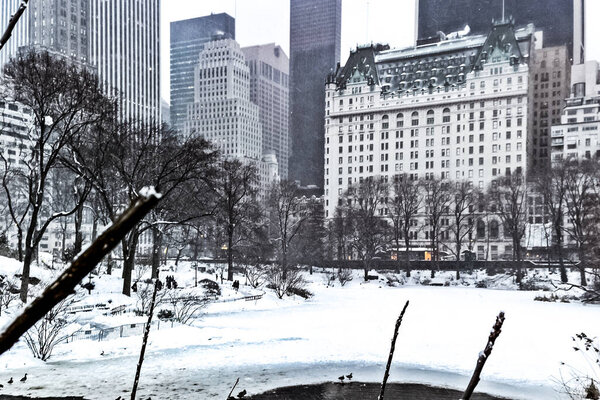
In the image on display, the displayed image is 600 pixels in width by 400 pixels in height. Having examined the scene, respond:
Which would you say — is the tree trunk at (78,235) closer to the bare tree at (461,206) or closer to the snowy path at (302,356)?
the snowy path at (302,356)

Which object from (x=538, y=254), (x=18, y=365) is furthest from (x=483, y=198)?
(x=18, y=365)

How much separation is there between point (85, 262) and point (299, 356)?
62.1 feet

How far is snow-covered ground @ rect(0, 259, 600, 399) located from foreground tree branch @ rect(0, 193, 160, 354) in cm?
1327

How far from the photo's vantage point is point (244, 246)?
65.1m

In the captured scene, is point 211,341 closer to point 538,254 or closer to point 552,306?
point 552,306

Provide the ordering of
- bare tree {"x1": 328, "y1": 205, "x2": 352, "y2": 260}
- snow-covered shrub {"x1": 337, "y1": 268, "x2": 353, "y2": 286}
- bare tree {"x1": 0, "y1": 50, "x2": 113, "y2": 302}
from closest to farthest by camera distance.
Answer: bare tree {"x1": 0, "y1": 50, "x2": 113, "y2": 302}
snow-covered shrub {"x1": 337, "y1": 268, "x2": 353, "y2": 286}
bare tree {"x1": 328, "y1": 205, "x2": 352, "y2": 260}

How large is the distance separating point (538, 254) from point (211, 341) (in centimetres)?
9153

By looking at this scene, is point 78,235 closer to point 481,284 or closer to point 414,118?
point 481,284

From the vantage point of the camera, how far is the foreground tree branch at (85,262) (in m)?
0.77

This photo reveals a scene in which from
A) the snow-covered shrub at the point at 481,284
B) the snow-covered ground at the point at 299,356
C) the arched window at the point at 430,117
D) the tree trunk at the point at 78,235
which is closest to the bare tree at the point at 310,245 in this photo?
the snow-covered shrub at the point at 481,284

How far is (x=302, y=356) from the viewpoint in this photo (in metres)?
19.0

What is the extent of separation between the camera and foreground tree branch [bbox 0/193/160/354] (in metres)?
0.77

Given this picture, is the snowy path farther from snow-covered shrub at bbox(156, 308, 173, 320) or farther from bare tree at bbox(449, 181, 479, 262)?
bare tree at bbox(449, 181, 479, 262)

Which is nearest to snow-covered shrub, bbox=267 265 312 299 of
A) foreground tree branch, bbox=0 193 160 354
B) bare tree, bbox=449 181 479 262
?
bare tree, bbox=449 181 479 262
